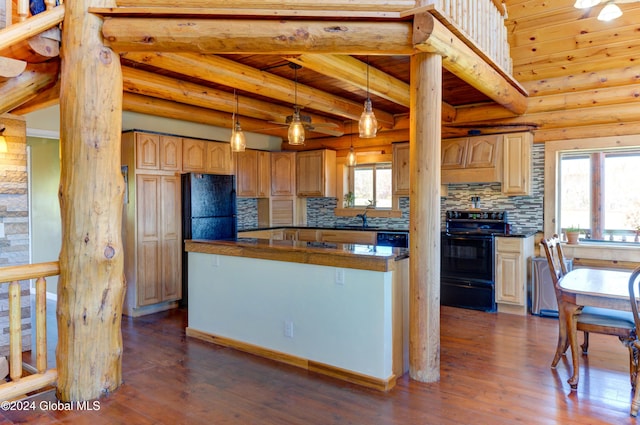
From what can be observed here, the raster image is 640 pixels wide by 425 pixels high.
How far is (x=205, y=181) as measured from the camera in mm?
5410

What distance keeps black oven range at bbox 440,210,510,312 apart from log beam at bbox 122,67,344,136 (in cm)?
211

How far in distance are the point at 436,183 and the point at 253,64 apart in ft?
7.06

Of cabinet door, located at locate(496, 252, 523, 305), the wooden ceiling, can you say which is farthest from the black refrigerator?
cabinet door, located at locate(496, 252, 523, 305)

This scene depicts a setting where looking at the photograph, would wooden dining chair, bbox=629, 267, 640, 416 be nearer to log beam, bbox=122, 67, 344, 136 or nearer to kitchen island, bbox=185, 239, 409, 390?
kitchen island, bbox=185, 239, 409, 390

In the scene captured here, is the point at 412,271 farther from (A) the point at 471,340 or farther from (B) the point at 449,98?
(B) the point at 449,98

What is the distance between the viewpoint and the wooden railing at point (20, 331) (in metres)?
2.69

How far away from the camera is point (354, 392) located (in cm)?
296

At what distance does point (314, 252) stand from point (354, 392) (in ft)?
3.41

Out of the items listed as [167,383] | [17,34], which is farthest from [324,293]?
[17,34]

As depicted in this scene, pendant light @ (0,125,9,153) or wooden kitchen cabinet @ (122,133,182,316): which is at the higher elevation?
pendant light @ (0,125,9,153)

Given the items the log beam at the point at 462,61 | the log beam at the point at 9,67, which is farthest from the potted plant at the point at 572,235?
the log beam at the point at 9,67

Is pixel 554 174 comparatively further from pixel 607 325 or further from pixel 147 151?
pixel 147 151

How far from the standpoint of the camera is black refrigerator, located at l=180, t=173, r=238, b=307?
526 centimetres

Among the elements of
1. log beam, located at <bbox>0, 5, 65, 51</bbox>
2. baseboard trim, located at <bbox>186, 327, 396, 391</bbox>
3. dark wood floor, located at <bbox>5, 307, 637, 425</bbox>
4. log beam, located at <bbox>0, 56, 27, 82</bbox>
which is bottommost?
dark wood floor, located at <bbox>5, 307, 637, 425</bbox>
